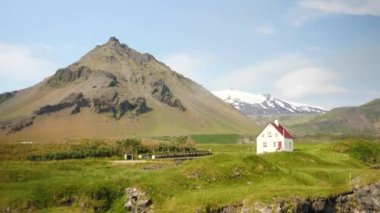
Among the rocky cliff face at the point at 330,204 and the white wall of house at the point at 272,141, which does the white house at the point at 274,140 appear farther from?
the rocky cliff face at the point at 330,204

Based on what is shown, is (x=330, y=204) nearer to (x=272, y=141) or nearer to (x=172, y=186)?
(x=172, y=186)

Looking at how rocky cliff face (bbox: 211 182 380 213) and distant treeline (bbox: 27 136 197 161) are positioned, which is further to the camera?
distant treeline (bbox: 27 136 197 161)

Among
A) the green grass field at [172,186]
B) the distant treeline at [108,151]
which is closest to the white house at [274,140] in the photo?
the distant treeline at [108,151]

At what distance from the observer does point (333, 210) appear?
51.6 meters

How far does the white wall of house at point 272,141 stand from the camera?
120250 mm

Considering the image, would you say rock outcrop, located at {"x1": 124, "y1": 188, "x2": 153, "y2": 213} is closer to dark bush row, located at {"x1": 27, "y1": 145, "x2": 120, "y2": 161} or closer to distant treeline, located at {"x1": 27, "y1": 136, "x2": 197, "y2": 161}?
dark bush row, located at {"x1": 27, "y1": 145, "x2": 120, "y2": 161}

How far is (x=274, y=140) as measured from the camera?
122375 mm

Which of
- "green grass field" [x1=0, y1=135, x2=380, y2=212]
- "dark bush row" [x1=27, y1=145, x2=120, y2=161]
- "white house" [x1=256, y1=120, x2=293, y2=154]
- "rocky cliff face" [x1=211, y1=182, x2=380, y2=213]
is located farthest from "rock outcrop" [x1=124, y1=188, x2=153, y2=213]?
"white house" [x1=256, y1=120, x2=293, y2=154]

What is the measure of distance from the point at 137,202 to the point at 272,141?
75.9 meters

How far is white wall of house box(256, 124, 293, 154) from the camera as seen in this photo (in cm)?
12025

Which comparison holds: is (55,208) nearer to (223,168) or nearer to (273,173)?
(223,168)

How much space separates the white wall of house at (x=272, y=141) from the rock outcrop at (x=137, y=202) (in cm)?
7210

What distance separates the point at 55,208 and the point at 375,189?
118 feet

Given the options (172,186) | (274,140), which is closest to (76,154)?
(274,140)
